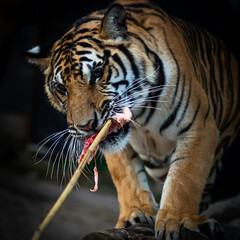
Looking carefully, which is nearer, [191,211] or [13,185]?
[191,211]

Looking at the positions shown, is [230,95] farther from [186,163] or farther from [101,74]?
[101,74]

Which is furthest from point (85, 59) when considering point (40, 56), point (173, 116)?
point (173, 116)

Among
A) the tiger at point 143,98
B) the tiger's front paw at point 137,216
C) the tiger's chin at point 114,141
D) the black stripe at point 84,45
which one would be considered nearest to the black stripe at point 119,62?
the tiger at point 143,98

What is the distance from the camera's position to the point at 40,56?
2066 mm

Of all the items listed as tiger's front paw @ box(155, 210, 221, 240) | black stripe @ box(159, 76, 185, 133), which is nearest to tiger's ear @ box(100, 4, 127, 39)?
black stripe @ box(159, 76, 185, 133)

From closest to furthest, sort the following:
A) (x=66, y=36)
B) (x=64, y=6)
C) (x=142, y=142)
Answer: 1. (x=66, y=36)
2. (x=142, y=142)
3. (x=64, y=6)

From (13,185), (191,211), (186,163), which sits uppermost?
(186,163)

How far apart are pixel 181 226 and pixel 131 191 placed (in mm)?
487

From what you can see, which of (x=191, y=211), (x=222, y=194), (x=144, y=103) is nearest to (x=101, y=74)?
(x=144, y=103)

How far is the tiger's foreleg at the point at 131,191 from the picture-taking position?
2.19 m

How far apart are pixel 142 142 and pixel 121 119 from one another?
50 centimetres

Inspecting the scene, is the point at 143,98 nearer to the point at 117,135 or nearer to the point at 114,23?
the point at 117,135

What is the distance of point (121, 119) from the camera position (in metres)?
1.85

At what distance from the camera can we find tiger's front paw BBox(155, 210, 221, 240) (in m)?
1.81
